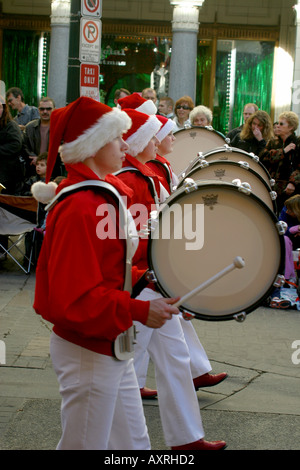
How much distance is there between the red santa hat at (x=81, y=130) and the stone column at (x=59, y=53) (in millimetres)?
13110

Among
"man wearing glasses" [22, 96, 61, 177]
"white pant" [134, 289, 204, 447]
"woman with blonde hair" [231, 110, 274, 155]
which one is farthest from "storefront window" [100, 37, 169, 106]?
"white pant" [134, 289, 204, 447]

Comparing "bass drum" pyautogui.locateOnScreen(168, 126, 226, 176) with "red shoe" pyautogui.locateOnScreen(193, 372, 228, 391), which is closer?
"red shoe" pyautogui.locateOnScreen(193, 372, 228, 391)

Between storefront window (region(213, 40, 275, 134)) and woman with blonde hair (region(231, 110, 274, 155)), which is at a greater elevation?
storefront window (region(213, 40, 275, 134))

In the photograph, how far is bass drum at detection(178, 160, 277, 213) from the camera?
5441mm

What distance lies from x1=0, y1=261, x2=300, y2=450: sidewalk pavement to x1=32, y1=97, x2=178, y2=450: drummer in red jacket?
58.3 inches

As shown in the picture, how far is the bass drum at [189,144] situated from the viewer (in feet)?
26.5

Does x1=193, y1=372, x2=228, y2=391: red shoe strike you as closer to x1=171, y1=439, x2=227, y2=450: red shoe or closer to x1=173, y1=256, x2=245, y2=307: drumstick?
x1=171, y1=439, x2=227, y2=450: red shoe

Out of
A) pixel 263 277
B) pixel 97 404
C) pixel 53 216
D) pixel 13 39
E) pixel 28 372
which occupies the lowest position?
pixel 28 372

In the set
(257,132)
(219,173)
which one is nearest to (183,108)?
(257,132)
